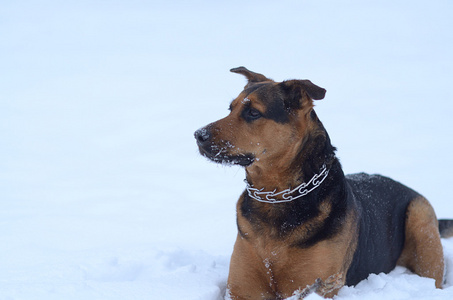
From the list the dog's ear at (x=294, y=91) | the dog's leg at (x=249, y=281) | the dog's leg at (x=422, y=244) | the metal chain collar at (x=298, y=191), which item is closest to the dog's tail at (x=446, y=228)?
the dog's leg at (x=422, y=244)

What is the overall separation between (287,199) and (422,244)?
6.85 ft

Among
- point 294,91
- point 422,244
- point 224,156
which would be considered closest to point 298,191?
point 224,156

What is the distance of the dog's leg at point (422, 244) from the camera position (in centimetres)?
530

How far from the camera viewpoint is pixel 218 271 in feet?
17.3

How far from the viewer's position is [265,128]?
4242 mm

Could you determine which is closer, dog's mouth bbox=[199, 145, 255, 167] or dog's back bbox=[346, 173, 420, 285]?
dog's mouth bbox=[199, 145, 255, 167]

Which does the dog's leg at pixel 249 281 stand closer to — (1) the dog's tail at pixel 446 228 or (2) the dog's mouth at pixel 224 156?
(2) the dog's mouth at pixel 224 156

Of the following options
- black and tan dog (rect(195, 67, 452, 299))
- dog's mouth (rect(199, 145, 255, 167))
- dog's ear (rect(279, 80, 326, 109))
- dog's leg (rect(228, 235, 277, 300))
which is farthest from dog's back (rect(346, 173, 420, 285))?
dog's mouth (rect(199, 145, 255, 167))

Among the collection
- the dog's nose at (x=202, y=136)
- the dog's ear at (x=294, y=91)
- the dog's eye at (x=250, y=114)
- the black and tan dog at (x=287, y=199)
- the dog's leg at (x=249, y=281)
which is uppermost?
the dog's ear at (x=294, y=91)

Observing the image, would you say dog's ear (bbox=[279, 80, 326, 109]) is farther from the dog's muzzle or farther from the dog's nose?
the dog's nose

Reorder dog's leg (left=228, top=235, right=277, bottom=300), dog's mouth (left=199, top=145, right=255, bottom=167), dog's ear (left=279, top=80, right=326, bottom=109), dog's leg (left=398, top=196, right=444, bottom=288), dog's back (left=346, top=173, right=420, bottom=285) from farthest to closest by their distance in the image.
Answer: dog's leg (left=398, top=196, right=444, bottom=288) < dog's back (left=346, top=173, right=420, bottom=285) < dog's leg (left=228, top=235, right=277, bottom=300) < dog's ear (left=279, top=80, right=326, bottom=109) < dog's mouth (left=199, top=145, right=255, bottom=167)

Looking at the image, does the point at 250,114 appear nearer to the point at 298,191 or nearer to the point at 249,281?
the point at 298,191

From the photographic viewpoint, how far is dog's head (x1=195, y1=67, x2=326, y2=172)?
4.12 meters

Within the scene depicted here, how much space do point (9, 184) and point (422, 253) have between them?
30.8 feet
